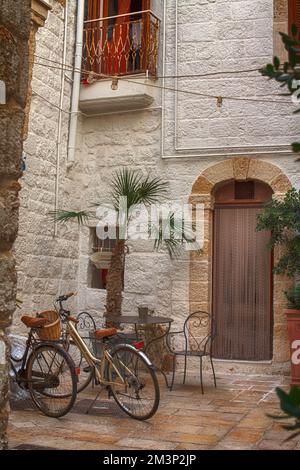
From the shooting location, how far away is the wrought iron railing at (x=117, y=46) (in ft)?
27.4

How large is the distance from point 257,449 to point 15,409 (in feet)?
7.40

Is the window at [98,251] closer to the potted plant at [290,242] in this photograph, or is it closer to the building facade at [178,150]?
the building facade at [178,150]

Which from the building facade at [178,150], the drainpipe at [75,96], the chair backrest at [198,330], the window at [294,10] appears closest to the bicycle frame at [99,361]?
the building facade at [178,150]

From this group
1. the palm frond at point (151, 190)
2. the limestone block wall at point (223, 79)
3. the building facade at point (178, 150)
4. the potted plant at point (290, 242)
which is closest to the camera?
the potted plant at point (290, 242)

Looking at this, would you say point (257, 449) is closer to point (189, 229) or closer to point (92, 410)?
point (92, 410)

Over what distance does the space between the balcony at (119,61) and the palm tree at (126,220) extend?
0.97m

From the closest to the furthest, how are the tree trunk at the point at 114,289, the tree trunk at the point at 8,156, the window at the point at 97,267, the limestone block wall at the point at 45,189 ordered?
1. the tree trunk at the point at 8,156
2. the tree trunk at the point at 114,289
3. the limestone block wall at the point at 45,189
4. the window at the point at 97,267

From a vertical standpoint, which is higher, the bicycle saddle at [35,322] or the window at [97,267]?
the window at [97,267]

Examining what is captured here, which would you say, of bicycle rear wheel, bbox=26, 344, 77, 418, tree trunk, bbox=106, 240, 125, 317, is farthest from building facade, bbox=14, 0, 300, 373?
bicycle rear wheel, bbox=26, 344, 77, 418

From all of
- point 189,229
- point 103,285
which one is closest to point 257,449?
point 189,229

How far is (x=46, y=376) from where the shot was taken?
5.32m

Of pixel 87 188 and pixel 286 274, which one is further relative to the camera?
pixel 87 188

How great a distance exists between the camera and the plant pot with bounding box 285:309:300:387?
672 centimetres

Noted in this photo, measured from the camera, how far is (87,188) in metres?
8.61
